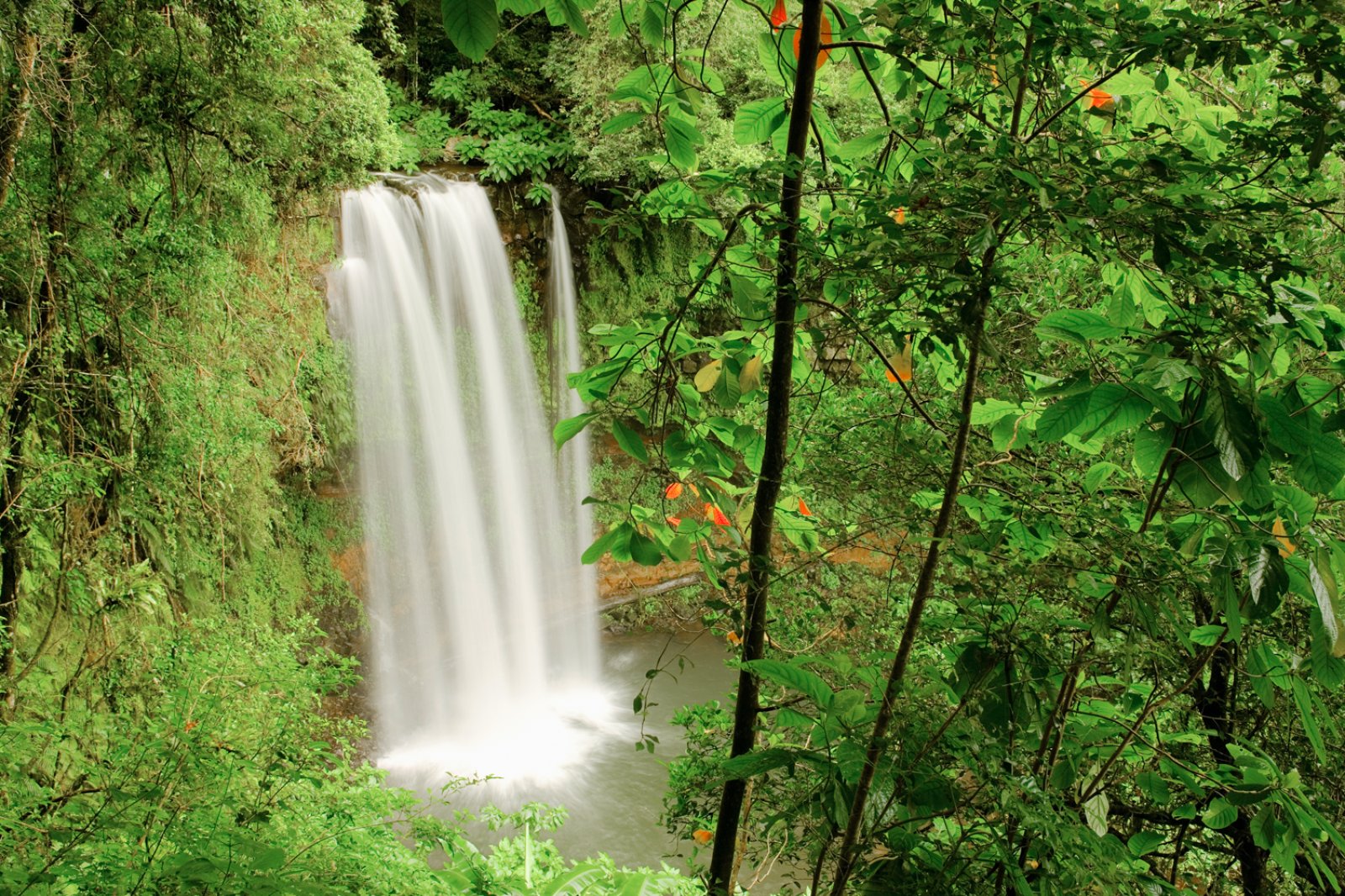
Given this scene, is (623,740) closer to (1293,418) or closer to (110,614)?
(110,614)

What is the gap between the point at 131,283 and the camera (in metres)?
4.41

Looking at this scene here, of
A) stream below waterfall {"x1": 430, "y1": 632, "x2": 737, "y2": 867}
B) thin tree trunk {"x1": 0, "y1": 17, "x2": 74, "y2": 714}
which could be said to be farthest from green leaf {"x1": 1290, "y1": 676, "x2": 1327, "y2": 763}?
thin tree trunk {"x1": 0, "y1": 17, "x2": 74, "y2": 714}

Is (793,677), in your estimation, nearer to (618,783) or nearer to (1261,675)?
(1261,675)

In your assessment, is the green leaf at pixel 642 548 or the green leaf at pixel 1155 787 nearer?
the green leaf at pixel 642 548

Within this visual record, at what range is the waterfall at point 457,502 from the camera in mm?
8422

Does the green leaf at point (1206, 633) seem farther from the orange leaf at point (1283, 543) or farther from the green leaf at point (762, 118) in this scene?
the green leaf at point (762, 118)

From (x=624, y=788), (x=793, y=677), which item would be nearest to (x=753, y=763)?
(x=793, y=677)

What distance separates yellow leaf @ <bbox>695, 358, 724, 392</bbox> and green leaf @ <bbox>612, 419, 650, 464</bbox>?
162 millimetres

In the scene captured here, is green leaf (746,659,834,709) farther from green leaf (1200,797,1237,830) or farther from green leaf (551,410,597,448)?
green leaf (1200,797,1237,830)

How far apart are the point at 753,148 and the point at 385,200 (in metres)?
4.09

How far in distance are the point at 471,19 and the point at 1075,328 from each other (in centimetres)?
81

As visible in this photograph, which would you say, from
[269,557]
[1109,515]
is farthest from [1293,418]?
[269,557]

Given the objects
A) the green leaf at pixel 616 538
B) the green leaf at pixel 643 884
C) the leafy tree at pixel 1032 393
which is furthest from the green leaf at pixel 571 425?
the green leaf at pixel 643 884

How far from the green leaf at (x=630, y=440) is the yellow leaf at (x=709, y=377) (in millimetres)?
162
